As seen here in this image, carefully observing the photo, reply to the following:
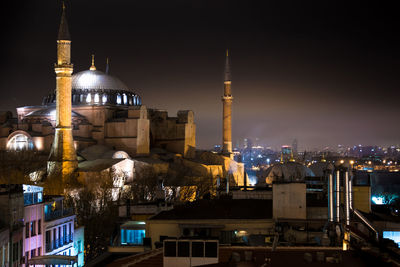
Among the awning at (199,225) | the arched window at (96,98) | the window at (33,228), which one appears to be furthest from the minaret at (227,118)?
the awning at (199,225)

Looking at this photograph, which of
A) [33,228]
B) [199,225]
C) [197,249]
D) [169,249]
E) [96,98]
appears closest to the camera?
[169,249]

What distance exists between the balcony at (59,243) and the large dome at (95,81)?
39.5m

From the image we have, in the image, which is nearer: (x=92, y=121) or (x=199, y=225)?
(x=199, y=225)

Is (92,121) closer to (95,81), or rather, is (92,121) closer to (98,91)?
(98,91)

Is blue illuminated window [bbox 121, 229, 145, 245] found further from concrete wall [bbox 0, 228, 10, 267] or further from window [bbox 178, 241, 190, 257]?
window [bbox 178, 241, 190, 257]

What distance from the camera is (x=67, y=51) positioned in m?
46.8

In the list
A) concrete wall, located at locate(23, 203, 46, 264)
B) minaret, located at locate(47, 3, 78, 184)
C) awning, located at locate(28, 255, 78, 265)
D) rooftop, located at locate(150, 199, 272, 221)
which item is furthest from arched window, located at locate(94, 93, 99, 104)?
awning, located at locate(28, 255, 78, 265)

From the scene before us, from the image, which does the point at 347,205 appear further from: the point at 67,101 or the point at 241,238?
the point at 67,101

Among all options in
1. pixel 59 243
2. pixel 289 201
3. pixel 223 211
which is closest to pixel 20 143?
pixel 59 243

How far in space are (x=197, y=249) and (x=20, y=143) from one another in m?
45.4

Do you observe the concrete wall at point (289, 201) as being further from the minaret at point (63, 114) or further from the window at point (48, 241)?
the minaret at point (63, 114)

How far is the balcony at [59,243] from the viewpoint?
25.9 m

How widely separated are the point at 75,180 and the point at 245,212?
97.5 feet

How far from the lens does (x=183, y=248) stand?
12102 millimetres
